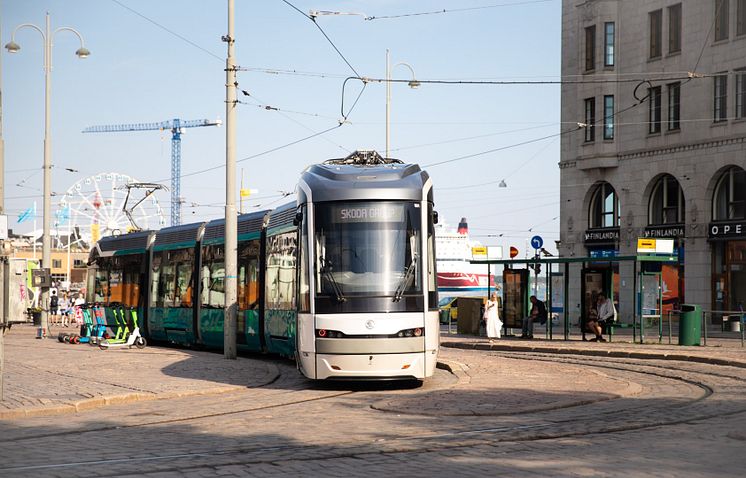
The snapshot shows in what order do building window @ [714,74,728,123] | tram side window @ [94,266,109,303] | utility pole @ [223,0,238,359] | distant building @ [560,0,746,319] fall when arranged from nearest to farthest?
1. utility pole @ [223,0,238,359]
2. tram side window @ [94,266,109,303]
3. building window @ [714,74,728,123]
4. distant building @ [560,0,746,319]

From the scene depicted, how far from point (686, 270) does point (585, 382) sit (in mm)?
27287

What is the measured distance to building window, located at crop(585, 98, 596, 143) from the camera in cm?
4712

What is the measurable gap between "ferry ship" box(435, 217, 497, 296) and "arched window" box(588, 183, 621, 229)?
56257 millimetres

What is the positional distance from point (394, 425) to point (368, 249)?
165 inches

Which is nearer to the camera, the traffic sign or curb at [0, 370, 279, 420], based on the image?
curb at [0, 370, 279, 420]

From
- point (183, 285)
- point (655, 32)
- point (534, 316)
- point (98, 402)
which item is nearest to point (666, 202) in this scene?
point (655, 32)

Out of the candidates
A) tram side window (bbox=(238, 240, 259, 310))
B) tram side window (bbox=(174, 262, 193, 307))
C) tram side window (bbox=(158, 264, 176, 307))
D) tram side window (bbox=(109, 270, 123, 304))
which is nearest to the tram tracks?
tram side window (bbox=(238, 240, 259, 310))

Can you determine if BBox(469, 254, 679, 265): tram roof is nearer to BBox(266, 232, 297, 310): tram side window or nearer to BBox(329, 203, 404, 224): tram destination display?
BBox(266, 232, 297, 310): tram side window

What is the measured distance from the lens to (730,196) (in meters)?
41.9

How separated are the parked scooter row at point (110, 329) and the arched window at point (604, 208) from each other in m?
23.7

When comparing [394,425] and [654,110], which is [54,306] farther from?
[394,425]

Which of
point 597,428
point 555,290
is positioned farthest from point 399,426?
point 555,290

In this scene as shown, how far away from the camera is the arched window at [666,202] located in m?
44.2

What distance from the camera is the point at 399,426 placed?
11977 millimetres
